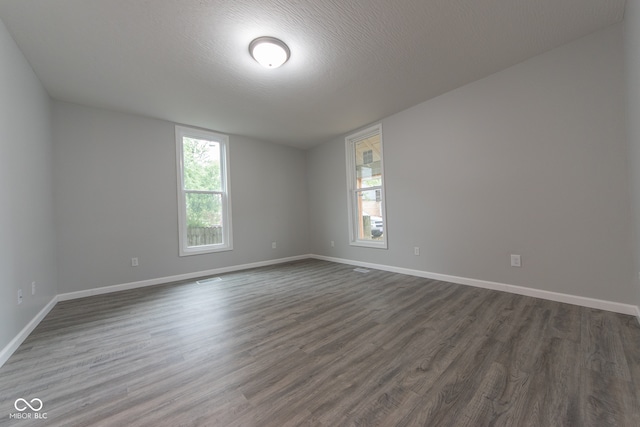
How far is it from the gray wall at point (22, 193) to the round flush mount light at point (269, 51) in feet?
6.32

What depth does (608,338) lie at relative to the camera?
5.74ft

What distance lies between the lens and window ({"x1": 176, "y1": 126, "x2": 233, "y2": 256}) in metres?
4.03

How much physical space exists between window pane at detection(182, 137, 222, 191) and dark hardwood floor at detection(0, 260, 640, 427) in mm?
2208

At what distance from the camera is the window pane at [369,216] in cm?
434

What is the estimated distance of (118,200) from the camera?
3.48m

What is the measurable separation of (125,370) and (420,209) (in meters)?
3.65

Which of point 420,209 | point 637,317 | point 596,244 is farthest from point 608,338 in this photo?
point 420,209

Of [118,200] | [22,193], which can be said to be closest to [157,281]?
[118,200]

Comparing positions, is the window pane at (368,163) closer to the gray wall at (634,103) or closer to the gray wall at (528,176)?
the gray wall at (528,176)

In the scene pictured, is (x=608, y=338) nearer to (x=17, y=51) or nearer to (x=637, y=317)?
(x=637, y=317)

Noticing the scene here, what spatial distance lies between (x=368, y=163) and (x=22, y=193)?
437cm

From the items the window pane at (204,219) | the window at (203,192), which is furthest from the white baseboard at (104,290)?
the window pane at (204,219)

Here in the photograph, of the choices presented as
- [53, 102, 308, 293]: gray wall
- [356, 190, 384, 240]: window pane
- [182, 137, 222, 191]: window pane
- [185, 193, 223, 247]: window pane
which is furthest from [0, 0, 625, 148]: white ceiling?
[356, 190, 384, 240]: window pane

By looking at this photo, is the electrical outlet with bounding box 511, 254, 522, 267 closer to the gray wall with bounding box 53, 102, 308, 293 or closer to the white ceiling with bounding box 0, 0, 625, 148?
the white ceiling with bounding box 0, 0, 625, 148
